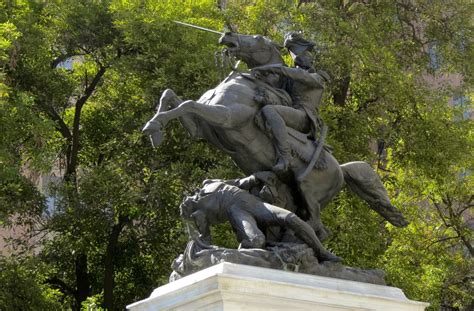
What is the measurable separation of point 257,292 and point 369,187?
2542mm

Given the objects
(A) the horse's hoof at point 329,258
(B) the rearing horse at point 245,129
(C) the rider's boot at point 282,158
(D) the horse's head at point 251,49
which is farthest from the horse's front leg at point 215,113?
(A) the horse's hoof at point 329,258

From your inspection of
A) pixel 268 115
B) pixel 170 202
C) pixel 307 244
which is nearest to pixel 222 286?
pixel 307 244

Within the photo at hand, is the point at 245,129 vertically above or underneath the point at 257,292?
above

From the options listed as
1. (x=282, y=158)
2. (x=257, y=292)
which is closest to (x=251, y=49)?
(x=282, y=158)

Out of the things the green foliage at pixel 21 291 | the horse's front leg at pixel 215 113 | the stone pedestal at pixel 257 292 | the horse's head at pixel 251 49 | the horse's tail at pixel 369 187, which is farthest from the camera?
the green foliage at pixel 21 291

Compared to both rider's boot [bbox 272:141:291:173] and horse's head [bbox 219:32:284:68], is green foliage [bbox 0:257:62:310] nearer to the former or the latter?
horse's head [bbox 219:32:284:68]

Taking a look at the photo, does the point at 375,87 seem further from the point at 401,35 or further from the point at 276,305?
the point at 276,305

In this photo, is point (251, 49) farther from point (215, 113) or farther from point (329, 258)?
point (329, 258)

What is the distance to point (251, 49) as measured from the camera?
10867 mm

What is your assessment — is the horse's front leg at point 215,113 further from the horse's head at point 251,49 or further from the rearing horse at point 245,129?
the horse's head at point 251,49

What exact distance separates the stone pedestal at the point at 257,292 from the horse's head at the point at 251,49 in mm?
2517

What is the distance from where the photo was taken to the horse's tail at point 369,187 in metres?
10.9

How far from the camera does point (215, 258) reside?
930 cm

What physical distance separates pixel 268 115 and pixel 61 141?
15151mm
